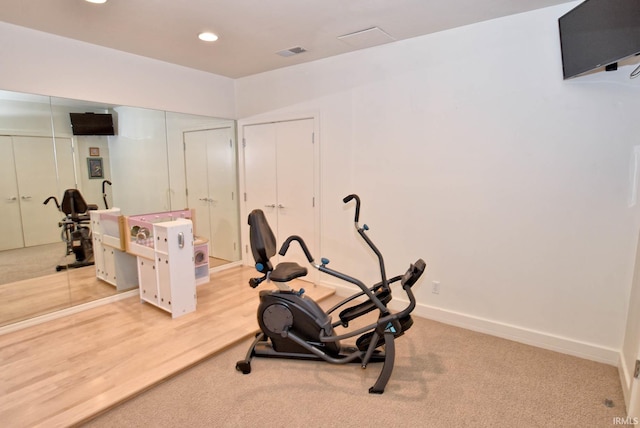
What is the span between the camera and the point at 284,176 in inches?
173

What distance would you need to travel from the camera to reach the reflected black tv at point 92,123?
3396 millimetres

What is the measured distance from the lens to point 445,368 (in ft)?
8.57

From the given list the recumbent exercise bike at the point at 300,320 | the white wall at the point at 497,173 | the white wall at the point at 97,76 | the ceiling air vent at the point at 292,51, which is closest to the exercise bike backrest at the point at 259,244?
the recumbent exercise bike at the point at 300,320

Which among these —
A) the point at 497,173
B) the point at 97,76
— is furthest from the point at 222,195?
the point at 497,173

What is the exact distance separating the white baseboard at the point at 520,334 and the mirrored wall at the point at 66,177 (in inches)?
128

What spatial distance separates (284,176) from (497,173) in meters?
2.47

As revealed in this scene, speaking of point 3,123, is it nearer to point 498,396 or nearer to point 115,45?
point 115,45

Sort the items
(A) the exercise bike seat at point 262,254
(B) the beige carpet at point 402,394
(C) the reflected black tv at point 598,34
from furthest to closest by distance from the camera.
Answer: (A) the exercise bike seat at point 262,254 → (B) the beige carpet at point 402,394 → (C) the reflected black tv at point 598,34

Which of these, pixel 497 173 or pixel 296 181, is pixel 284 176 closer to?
pixel 296 181

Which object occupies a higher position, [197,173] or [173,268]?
[197,173]

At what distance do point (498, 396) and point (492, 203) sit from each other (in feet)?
5.03

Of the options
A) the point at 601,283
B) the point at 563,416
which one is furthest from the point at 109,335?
the point at 601,283

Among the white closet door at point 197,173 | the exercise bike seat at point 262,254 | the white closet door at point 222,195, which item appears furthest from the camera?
the white closet door at point 222,195

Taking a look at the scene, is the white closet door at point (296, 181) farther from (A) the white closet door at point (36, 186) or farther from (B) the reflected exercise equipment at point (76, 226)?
(A) the white closet door at point (36, 186)
